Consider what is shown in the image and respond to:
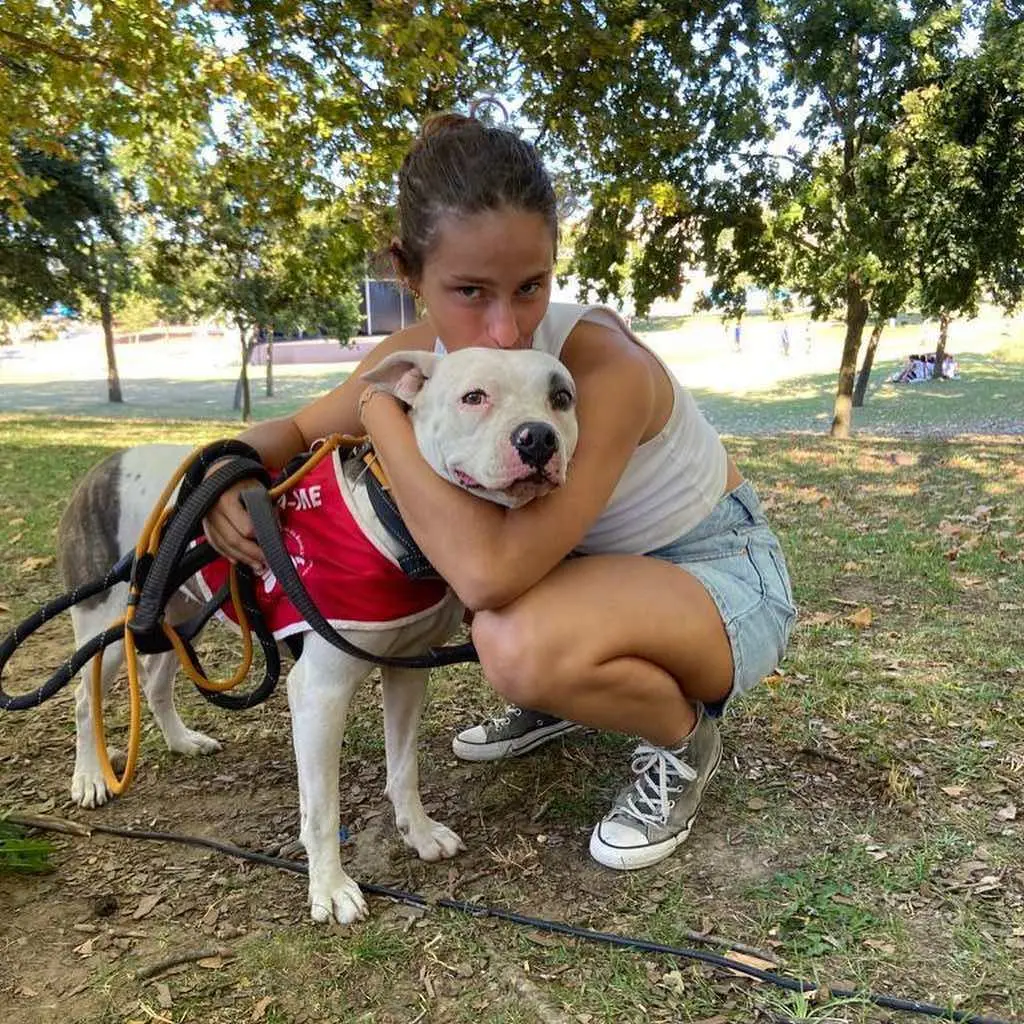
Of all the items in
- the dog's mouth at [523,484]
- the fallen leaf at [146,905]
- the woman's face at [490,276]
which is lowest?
the fallen leaf at [146,905]

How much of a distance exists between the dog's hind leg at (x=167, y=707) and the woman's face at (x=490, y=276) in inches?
66.2

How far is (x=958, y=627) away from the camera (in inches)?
158

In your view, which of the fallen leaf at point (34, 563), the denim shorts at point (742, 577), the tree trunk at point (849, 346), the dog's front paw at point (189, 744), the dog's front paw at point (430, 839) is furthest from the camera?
the tree trunk at point (849, 346)

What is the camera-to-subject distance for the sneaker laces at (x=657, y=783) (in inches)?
96.5

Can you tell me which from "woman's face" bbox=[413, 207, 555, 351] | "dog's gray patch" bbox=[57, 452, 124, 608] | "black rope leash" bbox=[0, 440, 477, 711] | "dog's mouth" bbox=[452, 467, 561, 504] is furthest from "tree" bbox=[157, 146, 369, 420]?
"dog's mouth" bbox=[452, 467, 561, 504]

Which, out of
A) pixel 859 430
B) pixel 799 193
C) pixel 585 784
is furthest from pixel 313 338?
pixel 585 784

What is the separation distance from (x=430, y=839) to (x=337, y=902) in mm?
356

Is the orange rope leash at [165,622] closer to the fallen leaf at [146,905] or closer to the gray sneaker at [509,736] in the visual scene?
the fallen leaf at [146,905]

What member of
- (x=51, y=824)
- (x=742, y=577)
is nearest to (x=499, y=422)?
(x=742, y=577)

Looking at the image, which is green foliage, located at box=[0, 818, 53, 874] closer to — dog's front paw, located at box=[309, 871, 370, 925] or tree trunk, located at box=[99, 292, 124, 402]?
dog's front paw, located at box=[309, 871, 370, 925]

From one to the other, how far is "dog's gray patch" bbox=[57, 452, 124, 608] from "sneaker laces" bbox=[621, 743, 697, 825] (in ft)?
5.72

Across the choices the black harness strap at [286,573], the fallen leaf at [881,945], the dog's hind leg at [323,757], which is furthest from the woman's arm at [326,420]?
the fallen leaf at [881,945]

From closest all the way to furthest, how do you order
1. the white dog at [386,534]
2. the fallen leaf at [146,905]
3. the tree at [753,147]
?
the white dog at [386,534] → the fallen leaf at [146,905] → the tree at [753,147]

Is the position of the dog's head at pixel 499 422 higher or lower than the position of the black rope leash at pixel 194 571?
higher
